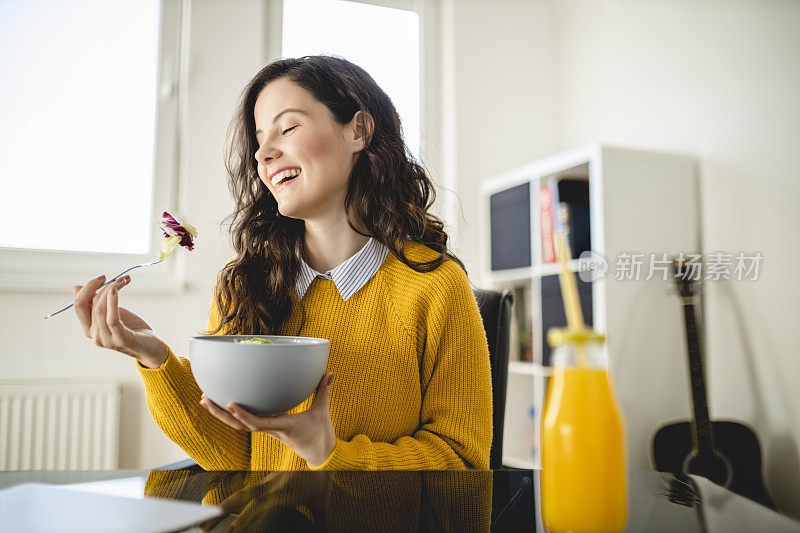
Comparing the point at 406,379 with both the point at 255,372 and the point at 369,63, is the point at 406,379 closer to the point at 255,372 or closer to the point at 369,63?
the point at 255,372

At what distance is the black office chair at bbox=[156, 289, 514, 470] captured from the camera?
4.03ft

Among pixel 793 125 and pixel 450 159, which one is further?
pixel 450 159

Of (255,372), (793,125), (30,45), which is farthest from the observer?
(30,45)

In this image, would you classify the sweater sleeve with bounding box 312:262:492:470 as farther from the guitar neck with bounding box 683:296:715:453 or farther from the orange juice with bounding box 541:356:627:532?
the guitar neck with bounding box 683:296:715:453

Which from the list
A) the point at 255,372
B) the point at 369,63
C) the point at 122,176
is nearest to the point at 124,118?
the point at 122,176

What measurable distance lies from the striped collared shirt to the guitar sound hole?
1316mm

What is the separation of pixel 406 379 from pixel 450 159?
2106 mm

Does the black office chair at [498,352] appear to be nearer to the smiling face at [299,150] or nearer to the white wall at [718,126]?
the smiling face at [299,150]

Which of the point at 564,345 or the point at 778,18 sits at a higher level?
the point at 778,18

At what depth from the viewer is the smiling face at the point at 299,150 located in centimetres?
103

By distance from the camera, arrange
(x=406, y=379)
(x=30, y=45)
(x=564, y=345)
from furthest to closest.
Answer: (x=30, y=45) < (x=406, y=379) < (x=564, y=345)

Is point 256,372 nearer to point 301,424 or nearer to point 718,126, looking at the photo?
point 301,424

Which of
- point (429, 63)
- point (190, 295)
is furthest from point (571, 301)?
point (429, 63)

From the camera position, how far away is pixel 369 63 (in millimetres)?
3031
